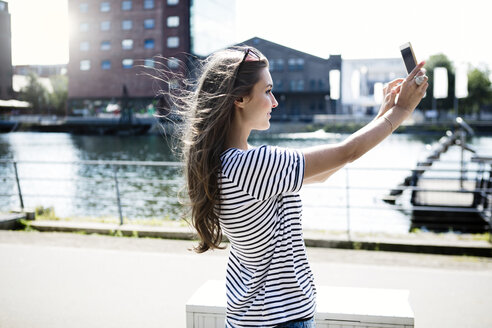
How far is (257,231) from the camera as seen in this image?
1.09 metres

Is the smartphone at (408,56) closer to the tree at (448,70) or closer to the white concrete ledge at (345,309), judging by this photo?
the white concrete ledge at (345,309)

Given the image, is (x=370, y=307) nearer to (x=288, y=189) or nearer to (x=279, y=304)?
(x=279, y=304)

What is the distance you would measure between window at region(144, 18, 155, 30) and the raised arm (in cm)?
4005

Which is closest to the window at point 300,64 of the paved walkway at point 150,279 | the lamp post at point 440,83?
the lamp post at point 440,83

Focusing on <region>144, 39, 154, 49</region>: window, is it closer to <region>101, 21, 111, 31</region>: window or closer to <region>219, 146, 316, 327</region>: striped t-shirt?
<region>101, 21, 111, 31</region>: window

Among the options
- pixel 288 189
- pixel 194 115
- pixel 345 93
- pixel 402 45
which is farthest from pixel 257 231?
pixel 345 93

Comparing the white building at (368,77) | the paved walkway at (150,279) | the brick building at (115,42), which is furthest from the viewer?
the white building at (368,77)

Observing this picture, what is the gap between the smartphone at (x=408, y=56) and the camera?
1195mm

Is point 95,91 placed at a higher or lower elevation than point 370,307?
higher

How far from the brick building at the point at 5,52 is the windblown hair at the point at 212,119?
7.04 metres

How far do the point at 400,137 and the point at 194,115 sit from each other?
133ft

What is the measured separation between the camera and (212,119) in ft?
3.67

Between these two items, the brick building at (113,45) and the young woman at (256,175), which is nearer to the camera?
the young woman at (256,175)

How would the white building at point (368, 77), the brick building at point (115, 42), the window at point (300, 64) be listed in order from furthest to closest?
1. the white building at point (368, 77)
2. the window at point (300, 64)
3. the brick building at point (115, 42)
